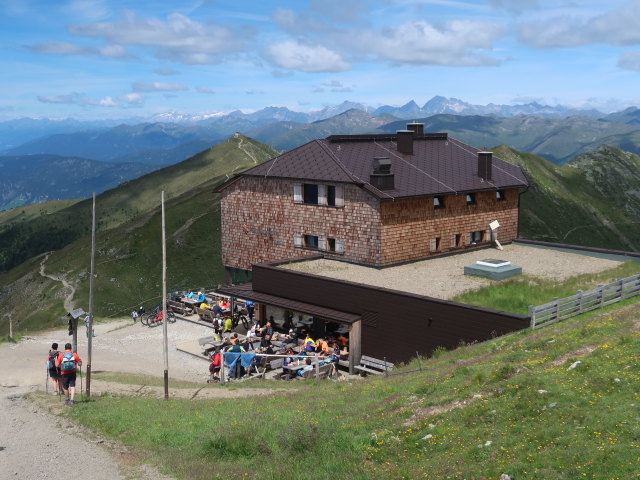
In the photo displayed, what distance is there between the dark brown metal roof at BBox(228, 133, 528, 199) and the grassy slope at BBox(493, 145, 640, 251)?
163 ft

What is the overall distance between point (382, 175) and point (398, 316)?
37.4 ft

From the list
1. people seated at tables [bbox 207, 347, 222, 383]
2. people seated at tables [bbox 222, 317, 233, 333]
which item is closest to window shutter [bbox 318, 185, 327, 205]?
people seated at tables [bbox 222, 317, 233, 333]

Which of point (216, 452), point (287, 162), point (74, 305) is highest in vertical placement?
point (287, 162)

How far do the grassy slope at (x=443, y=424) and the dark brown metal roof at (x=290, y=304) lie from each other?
1077cm

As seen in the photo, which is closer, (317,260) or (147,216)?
(317,260)

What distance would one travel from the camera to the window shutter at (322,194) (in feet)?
137

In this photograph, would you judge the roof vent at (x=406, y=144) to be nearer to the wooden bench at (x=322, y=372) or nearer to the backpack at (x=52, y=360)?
the wooden bench at (x=322, y=372)

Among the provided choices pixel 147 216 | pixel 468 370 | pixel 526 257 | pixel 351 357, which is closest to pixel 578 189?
pixel 147 216

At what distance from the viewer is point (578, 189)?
425 feet

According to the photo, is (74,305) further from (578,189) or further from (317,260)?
(578,189)

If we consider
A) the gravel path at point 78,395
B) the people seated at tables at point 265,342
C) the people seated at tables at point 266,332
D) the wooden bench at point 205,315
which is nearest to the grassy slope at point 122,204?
the wooden bench at point 205,315

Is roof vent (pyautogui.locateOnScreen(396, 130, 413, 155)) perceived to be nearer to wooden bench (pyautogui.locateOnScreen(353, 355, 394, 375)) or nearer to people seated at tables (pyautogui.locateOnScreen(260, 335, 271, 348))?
wooden bench (pyautogui.locateOnScreen(353, 355, 394, 375))

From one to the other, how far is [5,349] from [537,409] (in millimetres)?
34737

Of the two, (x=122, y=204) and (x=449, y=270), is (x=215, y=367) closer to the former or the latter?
(x=449, y=270)
